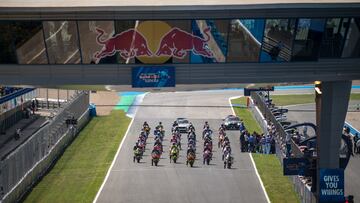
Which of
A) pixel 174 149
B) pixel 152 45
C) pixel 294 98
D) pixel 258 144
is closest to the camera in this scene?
pixel 152 45

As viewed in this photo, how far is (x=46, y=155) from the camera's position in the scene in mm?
47375

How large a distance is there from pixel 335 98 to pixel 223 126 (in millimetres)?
24762

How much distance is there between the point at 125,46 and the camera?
32188 mm

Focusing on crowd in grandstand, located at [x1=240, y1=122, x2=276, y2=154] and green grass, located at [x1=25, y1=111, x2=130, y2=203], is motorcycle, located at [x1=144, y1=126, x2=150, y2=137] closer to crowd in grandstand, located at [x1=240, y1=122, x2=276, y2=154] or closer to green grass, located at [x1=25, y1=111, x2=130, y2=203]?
green grass, located at [x1=25, y1=111, x2=130, y2=203]

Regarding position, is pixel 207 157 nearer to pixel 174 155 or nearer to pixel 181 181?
pixel 174 155

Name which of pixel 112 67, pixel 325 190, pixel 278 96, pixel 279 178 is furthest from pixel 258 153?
pixel 278 96

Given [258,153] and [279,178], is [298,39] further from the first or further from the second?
[258,153]

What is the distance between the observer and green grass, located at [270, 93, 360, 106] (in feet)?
249

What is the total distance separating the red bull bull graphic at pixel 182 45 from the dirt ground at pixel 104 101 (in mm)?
36339

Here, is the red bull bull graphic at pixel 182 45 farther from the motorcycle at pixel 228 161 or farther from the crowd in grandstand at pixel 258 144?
the crowd in grandstand at pixel 258 144

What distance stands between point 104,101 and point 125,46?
44.3 m

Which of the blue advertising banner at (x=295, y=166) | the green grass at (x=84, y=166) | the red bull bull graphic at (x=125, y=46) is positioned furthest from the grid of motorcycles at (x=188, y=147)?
the red bull bull graphic at (x=125, y=46)

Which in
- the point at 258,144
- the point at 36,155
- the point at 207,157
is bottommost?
the point at 207,157

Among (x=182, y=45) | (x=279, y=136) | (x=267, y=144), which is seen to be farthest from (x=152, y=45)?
(x=279, y=136)
